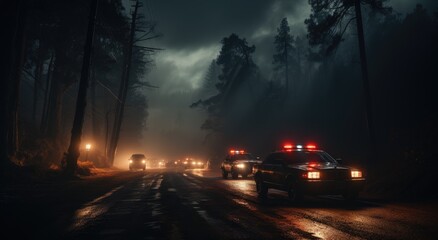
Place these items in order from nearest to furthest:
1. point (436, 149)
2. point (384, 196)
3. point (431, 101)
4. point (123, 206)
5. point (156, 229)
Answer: point (156, 229) < point (123, 206) < point (384, 196) < point (436, 149) < point (431, 101)

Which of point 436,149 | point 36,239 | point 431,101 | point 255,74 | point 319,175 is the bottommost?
point 36,239

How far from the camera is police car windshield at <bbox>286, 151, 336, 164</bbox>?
42.3 ft

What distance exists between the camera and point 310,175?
1155 cm

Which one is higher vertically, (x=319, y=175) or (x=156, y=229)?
(x=319, y=175)

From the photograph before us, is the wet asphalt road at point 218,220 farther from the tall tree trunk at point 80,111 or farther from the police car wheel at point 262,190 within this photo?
the tall tree trunk at point 80,111

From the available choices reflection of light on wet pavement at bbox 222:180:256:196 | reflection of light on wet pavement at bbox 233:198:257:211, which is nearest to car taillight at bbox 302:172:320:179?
reflection of light on wet pavement at bbox 233:198:257:211

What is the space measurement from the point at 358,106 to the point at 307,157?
84.7 feet

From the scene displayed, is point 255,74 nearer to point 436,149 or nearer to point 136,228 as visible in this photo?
point 436,149

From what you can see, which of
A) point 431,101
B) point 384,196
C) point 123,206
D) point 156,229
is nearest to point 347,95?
point 431,101

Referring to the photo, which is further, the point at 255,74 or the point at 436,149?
the point at 255,74

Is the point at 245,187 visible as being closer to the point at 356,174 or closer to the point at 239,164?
the point at 239,164

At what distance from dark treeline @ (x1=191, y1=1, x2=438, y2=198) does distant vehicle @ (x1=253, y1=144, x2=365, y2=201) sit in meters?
3.11

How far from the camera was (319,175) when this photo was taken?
11586 mm

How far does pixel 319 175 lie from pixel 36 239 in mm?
7701
